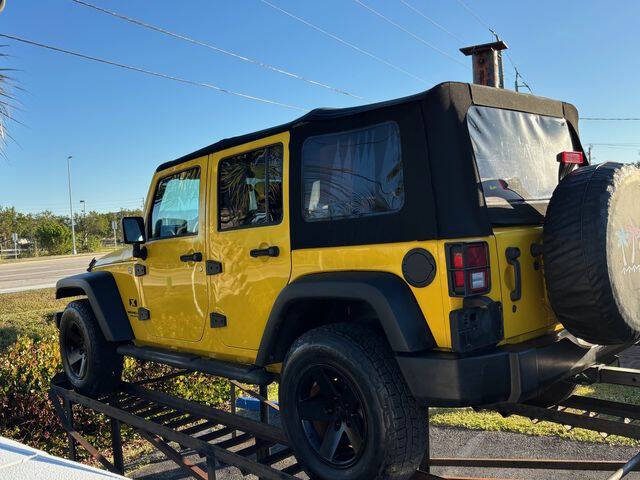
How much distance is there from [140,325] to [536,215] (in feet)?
9.47

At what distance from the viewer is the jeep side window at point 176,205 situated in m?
3.71

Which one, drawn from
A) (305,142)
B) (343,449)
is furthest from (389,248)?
(343,449)

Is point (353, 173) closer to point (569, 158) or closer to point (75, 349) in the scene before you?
point (569, 158)

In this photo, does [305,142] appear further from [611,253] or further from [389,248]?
[611,253]

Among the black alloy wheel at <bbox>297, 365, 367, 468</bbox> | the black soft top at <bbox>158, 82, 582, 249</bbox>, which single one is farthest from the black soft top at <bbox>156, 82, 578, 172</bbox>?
the black alloy wheel at <bbox>297, 365, 367, 468</bbox>

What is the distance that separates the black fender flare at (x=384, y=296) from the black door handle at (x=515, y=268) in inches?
17.8

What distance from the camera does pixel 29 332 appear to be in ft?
29.1

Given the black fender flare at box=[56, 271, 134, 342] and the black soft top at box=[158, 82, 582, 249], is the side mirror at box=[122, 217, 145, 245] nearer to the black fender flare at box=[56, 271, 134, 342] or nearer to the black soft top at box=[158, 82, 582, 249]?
the black fender flare at box=[56, 271, 134, 342]

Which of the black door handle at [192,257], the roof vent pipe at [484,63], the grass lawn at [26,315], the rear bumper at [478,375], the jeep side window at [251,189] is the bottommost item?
the grass lawn at [26,315]

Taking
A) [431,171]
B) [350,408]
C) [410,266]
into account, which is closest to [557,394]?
[350,408]

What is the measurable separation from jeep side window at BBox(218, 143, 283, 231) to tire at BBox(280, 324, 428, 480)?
2.62ft

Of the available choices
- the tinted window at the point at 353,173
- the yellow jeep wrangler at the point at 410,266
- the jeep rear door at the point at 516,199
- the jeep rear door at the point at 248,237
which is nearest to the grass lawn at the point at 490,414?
the yellow jeep wrangler at the point at 410,266

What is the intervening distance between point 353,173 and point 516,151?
92 cm

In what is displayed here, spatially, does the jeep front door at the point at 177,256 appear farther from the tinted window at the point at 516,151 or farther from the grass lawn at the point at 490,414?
the grass lawn at the point at 490,414
